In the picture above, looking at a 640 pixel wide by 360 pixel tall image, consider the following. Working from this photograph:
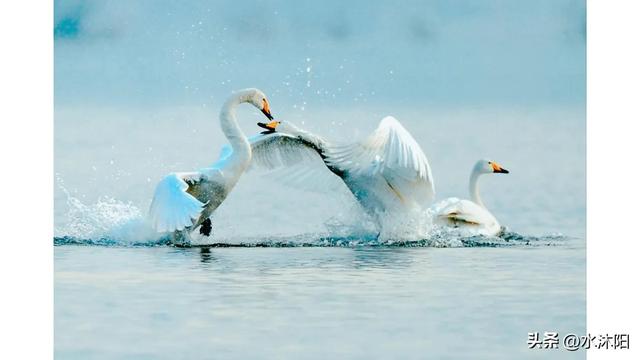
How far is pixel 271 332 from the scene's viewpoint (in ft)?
29.1

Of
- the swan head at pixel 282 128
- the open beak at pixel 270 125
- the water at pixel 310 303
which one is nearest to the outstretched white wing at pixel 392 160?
the swan head at pixel 282 128

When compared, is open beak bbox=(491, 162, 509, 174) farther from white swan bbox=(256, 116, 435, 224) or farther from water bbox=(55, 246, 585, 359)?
water bbox=(55, 246, 585, 359)

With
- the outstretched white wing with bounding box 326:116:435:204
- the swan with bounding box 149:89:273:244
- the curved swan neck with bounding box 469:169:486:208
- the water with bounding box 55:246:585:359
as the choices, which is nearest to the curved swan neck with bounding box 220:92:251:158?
the swan with bounding box 149:89:273:244

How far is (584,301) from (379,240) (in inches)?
173

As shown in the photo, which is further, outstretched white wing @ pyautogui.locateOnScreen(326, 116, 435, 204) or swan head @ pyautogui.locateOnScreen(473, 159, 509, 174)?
swan head @ pyautogui.locateOnScreen(473, 159, 509, 174)

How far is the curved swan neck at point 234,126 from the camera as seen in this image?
46.4 feet

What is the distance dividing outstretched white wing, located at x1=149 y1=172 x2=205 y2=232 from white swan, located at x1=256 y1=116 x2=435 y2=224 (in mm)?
1696

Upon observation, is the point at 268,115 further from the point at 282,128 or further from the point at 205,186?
the point at 205,186

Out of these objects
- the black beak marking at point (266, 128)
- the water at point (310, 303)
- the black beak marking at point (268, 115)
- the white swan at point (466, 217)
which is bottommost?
the water at point (310, 303)

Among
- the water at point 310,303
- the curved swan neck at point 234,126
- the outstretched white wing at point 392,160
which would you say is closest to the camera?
the water at point 310,303

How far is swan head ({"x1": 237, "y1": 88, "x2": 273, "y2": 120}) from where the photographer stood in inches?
575

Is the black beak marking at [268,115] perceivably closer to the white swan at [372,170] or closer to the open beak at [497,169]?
the white swan at [372,170]

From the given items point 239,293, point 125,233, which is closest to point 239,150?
point 125,233

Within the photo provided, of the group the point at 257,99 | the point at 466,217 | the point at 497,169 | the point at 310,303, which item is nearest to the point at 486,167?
the point at 497,169
